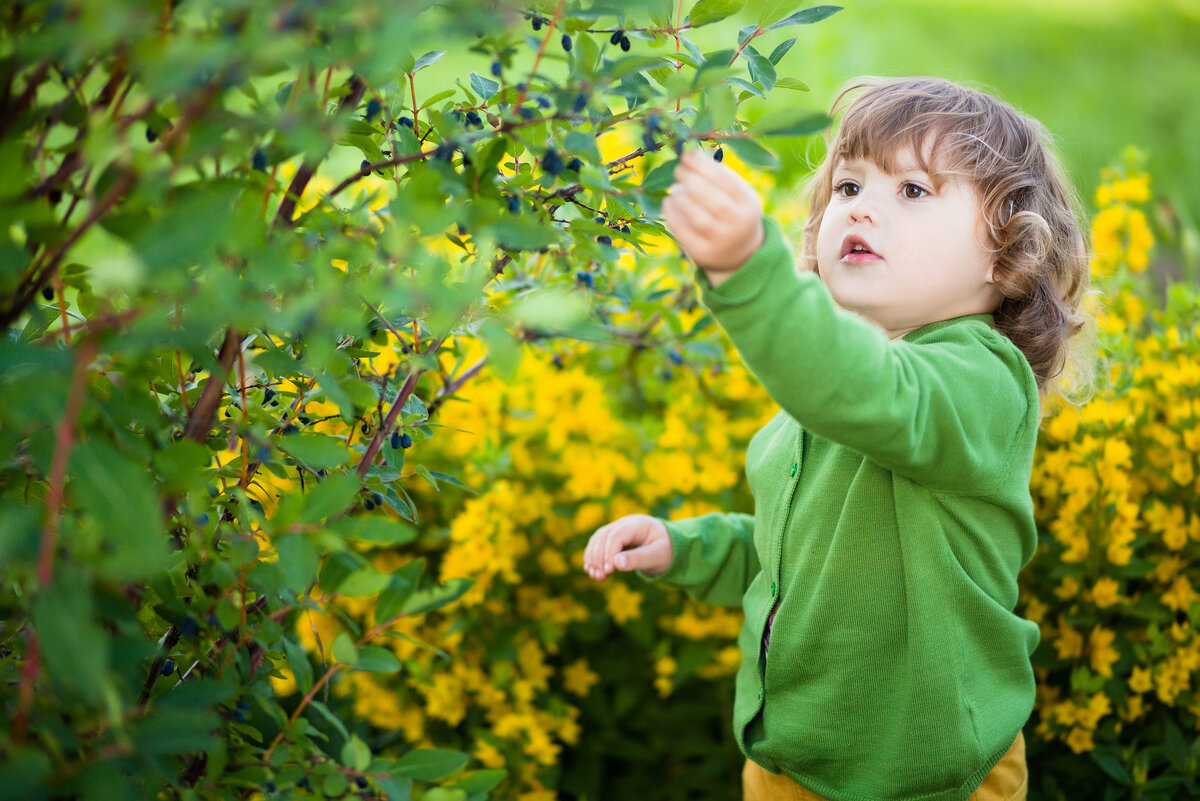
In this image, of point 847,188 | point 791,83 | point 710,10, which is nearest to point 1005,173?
point 847,188

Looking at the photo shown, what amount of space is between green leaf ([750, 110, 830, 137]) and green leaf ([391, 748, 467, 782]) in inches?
26.8

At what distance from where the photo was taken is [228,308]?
0.68m

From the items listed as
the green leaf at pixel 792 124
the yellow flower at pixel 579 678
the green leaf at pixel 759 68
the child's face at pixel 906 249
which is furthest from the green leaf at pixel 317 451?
the yellow flower at pixel 579 678

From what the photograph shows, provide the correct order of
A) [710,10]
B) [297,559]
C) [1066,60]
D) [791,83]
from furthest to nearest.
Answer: [1066,60] < [791,83] < [710,10] < [297,559]

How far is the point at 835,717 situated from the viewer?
129cm

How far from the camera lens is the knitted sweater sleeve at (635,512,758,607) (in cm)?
156

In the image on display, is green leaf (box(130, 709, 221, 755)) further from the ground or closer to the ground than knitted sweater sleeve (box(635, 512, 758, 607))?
further from the ground

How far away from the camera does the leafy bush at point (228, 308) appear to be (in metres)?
0.67

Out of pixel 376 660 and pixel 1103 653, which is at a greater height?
pixel 376 660

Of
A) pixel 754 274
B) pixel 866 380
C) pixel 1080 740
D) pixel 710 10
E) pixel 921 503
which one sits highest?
pixel 710 10

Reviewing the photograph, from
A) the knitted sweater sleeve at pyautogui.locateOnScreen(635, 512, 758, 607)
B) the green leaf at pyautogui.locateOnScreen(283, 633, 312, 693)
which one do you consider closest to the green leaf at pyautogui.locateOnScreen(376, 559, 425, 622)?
the green leaf at pyautogui.locateOnScreen(283, 633, 312, 693)

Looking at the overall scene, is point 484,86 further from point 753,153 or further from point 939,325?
point 939,325

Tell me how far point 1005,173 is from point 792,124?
0.63 m

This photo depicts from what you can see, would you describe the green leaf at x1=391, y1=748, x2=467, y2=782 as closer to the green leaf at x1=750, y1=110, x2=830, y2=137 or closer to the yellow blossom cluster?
the green leaf at x1=750, y1=110, x2=830, y2=137
